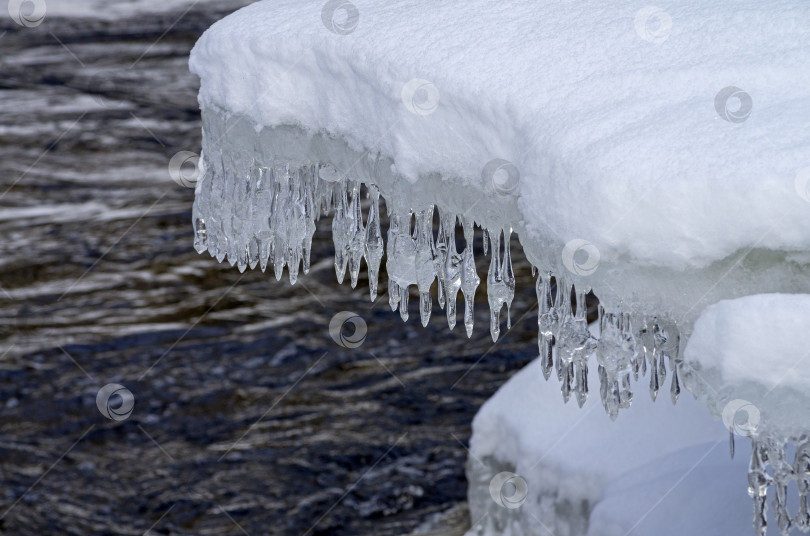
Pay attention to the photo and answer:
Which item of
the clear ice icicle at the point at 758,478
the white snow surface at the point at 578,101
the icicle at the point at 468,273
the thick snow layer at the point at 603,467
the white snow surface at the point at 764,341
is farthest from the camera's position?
the thick snow layer at the point at 603,467

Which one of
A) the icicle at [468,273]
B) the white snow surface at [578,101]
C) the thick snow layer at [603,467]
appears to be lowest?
the thick snow layer at [603,467]

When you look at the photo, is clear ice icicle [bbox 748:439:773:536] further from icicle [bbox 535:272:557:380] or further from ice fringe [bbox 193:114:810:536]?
icicle [bbox 535:272:557:380]

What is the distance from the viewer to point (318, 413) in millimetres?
6195

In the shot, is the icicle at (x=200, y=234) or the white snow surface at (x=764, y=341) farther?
the icicle at (x=200, y=234)

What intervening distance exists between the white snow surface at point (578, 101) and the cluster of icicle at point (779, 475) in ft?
1.21

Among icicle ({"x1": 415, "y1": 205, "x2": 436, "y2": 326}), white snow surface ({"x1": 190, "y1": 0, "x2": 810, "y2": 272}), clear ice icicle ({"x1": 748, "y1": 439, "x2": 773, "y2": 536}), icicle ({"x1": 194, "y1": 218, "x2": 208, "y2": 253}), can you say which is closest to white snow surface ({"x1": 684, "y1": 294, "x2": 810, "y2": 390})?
white snow surface ({"x1": 190, "y1": 0, "x2": 810, "y2": 272})

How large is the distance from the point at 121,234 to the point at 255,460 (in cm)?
317

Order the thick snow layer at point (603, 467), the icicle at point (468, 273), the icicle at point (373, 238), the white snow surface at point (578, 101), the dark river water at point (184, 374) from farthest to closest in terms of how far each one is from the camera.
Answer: the dark river water at point (184, 374)
the thick snow layer at point (603, 467)
the icicle at point (373, 238)
the icicle at point (468, 273)
the white snow surface at point (578, 101)

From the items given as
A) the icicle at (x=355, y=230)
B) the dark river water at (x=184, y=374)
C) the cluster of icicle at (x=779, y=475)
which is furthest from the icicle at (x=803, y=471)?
the dark river water at (x=184, y=374)

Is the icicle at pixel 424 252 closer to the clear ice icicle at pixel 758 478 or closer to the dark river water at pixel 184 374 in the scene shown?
the clear ice icicle at pixel 758 478

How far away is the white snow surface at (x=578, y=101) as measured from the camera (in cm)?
163

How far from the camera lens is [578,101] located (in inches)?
74.6

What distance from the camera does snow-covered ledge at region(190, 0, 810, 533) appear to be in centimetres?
164

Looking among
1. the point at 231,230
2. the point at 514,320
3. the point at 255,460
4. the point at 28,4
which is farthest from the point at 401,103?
the point at 28,4
